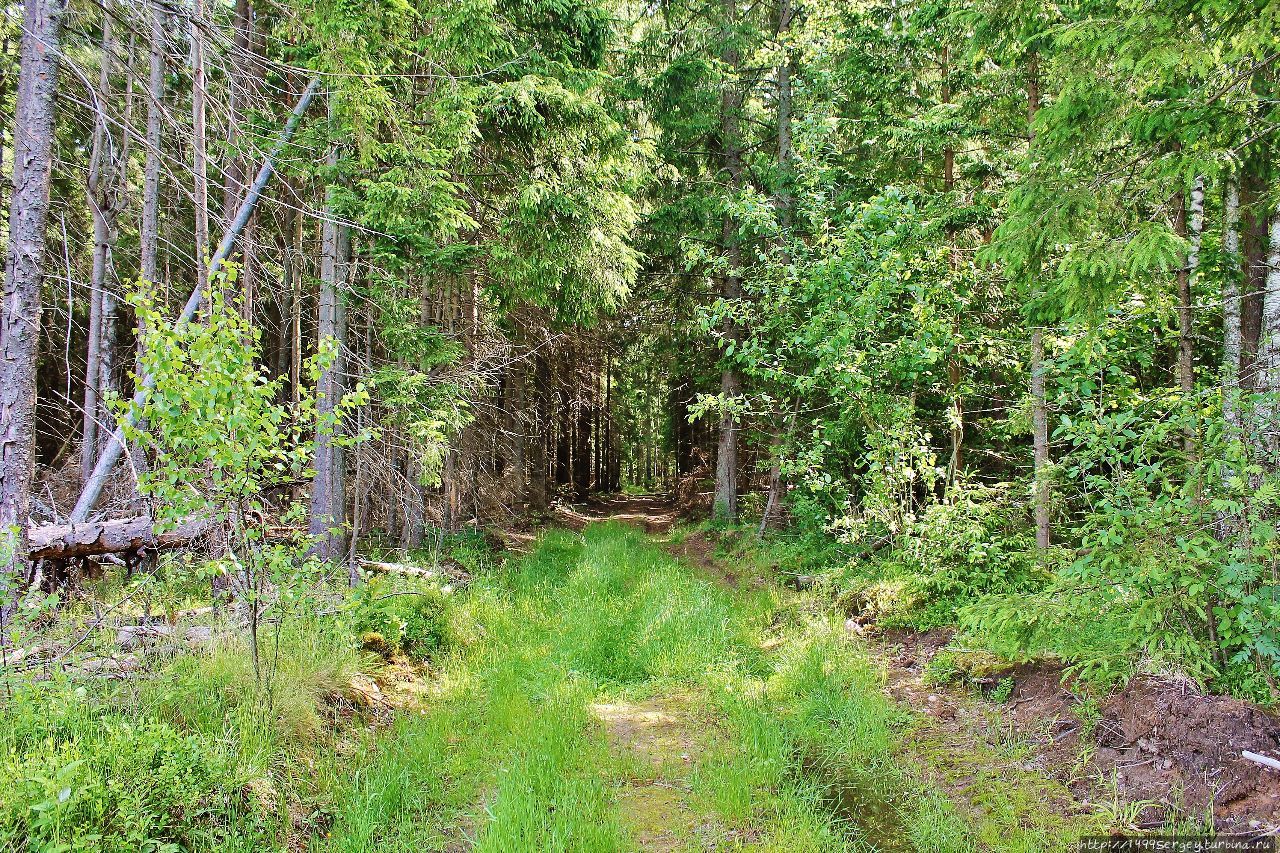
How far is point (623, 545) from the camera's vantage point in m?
11.2

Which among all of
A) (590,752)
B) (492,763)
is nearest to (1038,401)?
(590,752)

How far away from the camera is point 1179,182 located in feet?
14.0

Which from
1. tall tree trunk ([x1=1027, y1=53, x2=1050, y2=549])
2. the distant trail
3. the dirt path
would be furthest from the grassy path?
the distant trail

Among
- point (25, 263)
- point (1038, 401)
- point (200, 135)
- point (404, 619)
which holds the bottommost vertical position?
point (404, 619)

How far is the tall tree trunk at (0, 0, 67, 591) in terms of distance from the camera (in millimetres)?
3969

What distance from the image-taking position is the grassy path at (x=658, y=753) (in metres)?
3.32

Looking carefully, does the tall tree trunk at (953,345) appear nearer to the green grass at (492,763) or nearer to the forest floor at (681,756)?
the forest floor at (681,756)

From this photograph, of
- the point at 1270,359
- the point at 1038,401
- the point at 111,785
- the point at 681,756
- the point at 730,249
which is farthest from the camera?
the point at 730,249

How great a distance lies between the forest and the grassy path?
37 mm

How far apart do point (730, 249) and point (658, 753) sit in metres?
10.5

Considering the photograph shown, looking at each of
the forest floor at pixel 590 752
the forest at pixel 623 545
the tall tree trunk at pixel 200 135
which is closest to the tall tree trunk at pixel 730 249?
the forest at pixel 623 545

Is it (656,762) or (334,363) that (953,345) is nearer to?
(656,762)

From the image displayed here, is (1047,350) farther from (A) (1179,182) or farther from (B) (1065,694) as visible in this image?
(B) (1065,694)

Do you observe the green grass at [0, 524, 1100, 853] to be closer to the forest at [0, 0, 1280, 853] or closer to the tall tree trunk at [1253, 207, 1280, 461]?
the forest at [0, 0, 1280, 853]
